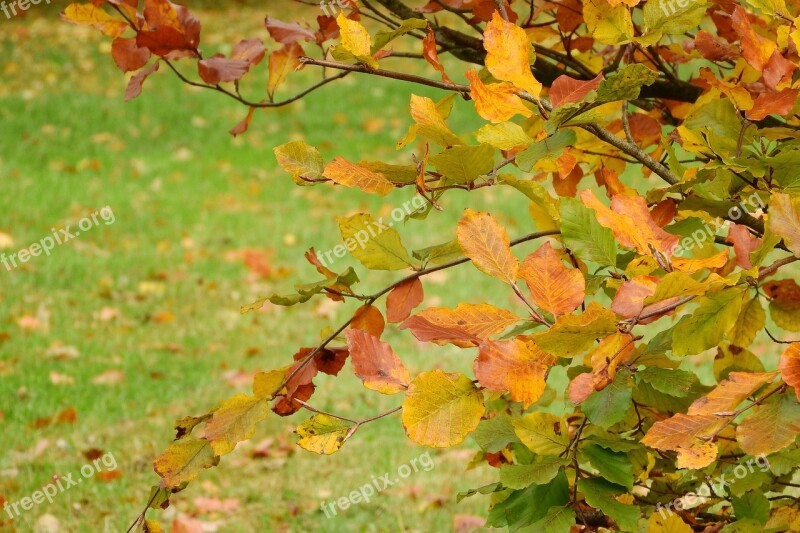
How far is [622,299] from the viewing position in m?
0.90

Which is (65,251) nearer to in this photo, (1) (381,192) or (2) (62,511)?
(2) (62,511)

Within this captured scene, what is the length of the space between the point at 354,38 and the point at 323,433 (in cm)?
46

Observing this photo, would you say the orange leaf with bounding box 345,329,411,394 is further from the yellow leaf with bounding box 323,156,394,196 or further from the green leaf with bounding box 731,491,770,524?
the green leaf with bounding box 731,491,770,524

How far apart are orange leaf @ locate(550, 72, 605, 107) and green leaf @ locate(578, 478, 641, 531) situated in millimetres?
509

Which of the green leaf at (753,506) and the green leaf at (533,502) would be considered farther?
the green leaf at (753,506)

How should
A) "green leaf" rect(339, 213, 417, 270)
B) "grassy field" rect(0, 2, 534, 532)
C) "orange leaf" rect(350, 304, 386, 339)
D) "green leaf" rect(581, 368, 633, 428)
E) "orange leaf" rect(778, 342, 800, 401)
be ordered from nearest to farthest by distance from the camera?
"orange leaf" rect(778, 342, 800, 401) < "green leaf" rect(581, 368, 633, 428) < "green leaf" rect(339, 213, 417, 270) < "orange leaf" rect(350, 304, 386, 339) < "grassy field" rect(0, 2, 534, 532)

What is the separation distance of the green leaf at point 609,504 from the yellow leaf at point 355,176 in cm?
48

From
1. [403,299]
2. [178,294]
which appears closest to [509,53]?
[403,299]

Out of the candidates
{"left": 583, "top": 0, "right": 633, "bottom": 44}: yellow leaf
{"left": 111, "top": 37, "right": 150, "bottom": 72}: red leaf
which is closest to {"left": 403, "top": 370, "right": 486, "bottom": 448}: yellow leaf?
{"left": 583, "top": 0, "right": 633, "bottom": 44}: yellow leaf

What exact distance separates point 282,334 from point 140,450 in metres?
1.43

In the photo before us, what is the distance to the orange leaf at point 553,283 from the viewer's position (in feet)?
3.13

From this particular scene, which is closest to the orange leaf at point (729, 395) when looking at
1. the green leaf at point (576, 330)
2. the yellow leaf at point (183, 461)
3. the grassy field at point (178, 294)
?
the green leaf at point (576, 330)

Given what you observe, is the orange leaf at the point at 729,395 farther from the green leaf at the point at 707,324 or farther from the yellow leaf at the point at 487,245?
the yellow leaf at the point at 487,245

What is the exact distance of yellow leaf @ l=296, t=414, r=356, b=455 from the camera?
3.43 ft
